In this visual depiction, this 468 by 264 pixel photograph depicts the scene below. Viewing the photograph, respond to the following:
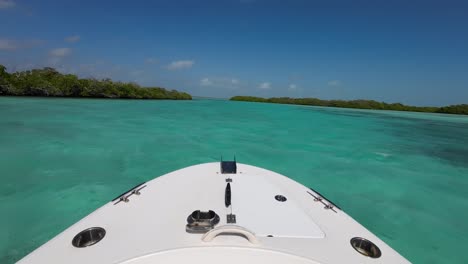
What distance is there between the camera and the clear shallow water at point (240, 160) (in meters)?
2.99

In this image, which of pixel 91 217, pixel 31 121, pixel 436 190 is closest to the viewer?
pixel 91 217

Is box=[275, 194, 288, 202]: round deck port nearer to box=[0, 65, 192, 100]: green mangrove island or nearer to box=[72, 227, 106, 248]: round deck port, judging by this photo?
box=[72, 227, 106, 248]: round deck port

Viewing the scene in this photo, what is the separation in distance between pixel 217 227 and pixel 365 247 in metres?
0.97

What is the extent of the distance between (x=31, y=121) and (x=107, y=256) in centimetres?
1100

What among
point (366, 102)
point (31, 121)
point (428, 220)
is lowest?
point (428, 220)

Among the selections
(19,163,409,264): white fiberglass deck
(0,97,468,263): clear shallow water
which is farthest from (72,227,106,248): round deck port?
(0,97,468,263): clear shallow water

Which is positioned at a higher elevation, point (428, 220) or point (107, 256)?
point (107, 256)

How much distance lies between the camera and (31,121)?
8914 mm

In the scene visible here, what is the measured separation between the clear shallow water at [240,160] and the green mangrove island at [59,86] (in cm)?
1749

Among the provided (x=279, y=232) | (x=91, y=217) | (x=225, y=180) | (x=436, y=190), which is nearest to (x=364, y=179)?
(x=436, y=190)

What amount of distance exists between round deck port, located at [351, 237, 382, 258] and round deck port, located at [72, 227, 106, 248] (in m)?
1.61

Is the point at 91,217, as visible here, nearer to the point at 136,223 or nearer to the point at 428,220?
the point at 136,223

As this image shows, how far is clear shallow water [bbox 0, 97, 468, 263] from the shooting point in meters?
2.99

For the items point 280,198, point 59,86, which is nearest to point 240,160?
point 280,198
